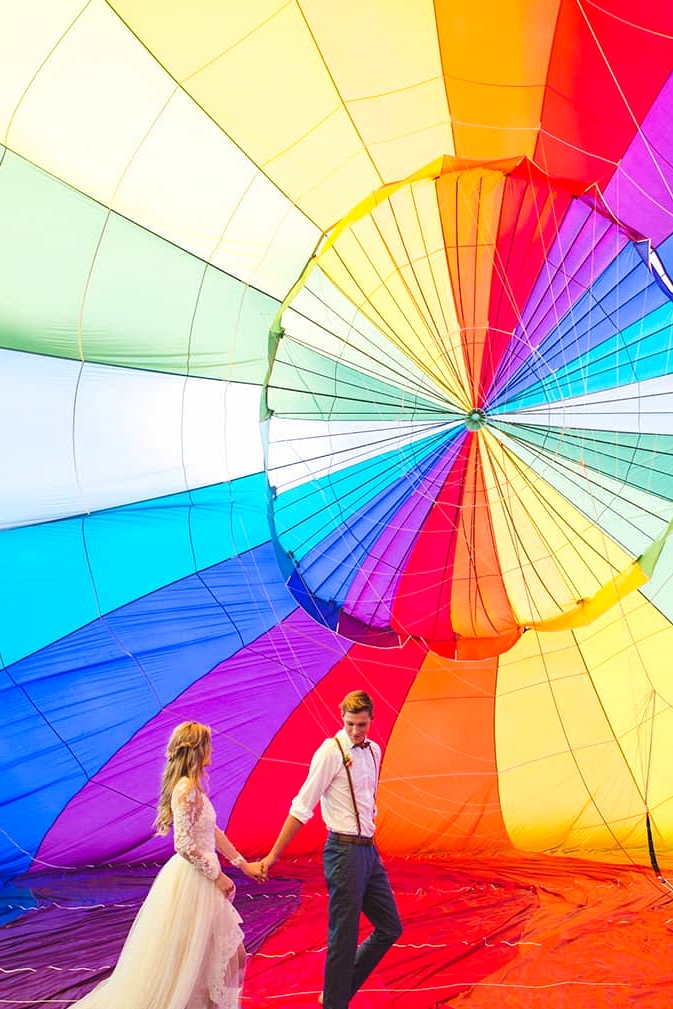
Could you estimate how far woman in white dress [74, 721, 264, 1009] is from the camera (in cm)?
286

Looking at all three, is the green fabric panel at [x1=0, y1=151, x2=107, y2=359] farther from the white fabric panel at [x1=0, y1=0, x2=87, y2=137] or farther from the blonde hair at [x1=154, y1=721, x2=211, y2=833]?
the blonde hair at [x1=154, y1=721, x2=211, y2=833]

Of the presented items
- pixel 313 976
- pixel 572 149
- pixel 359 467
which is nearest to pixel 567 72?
pixel 572 149

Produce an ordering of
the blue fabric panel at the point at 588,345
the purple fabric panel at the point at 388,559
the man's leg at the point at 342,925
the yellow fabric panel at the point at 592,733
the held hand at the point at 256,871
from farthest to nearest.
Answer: the yellow fabric panel at the point at 592,733
the purple fabric panel at the point at 388,559
the blue fabric panel at the point at 588,345
the held hand at the point at 256,871
the man's leg at the point at 342,925

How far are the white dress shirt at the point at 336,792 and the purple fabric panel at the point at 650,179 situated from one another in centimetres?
206

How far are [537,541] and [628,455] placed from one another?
48 cm

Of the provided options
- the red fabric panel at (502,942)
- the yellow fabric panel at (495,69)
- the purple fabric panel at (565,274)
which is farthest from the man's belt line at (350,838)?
the yellow fabric panel at (495,69)

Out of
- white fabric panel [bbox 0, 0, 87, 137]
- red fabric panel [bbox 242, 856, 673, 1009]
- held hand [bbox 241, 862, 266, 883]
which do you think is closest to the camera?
held hand [bbox 241, 862, 266, 883]

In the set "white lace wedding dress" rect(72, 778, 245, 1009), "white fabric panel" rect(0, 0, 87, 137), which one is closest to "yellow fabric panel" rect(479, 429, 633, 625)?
"white lace wedding dress" rect(72, 778, 245, 1009)

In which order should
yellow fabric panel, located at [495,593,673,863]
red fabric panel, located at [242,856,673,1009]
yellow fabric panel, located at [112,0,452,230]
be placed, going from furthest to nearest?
yellow fabric panel, located at [495,593,673,863] → yellow fabric panel, located at [112,0,452,230] → red fabric panel, located at [242,856,673,1009]

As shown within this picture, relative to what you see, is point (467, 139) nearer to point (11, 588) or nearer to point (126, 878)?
point (11, 588)

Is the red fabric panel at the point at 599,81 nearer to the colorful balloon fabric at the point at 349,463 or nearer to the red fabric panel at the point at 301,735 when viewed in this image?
the colorful balloon fabric at the point at 349,463

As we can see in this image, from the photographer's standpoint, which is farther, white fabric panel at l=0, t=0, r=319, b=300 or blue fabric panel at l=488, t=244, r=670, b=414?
blue fabric panel at l=488, t=244, r=670, b=414

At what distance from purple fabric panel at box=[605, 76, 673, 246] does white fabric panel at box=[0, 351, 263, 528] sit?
4.88ft

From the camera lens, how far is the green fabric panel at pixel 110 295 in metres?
3.93
